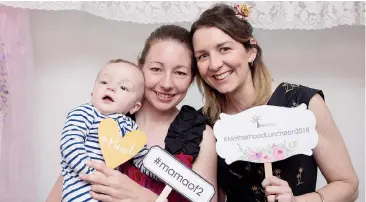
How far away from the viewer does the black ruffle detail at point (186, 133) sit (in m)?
1.34

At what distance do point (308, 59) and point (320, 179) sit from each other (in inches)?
24.3

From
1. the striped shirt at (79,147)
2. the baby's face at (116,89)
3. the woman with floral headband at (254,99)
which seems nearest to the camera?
the striped shirt at (79,147)

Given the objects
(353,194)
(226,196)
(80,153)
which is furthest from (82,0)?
(353,194)

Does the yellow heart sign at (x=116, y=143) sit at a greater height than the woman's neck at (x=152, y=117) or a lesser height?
lesser

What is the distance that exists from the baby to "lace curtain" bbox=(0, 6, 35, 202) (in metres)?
0.71

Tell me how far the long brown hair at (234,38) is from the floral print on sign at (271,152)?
26 cm

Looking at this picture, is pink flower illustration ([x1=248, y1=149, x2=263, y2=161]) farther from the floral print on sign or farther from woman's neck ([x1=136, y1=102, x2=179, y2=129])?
woman's neck ([x1=136, y1=102, x2=179, y2=129])

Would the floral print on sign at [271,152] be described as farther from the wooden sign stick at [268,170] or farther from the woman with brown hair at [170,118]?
the woman with brown hair at [170,118]

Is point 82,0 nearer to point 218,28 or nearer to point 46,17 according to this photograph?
point 46,17

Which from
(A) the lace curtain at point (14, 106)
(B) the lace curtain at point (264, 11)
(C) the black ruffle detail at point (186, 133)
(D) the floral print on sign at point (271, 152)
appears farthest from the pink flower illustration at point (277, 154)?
(A) the lace curtain at point (14, 106)

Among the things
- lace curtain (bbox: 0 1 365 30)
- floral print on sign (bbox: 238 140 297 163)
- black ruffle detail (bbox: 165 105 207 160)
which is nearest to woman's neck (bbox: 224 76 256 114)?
black ruffle detail (bbox: 165 105 207 160)

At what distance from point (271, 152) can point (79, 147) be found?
0.56 m

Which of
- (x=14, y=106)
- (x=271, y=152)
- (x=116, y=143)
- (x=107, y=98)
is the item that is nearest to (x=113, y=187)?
(x=116, y=143)

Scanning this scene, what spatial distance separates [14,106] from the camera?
1815mm
